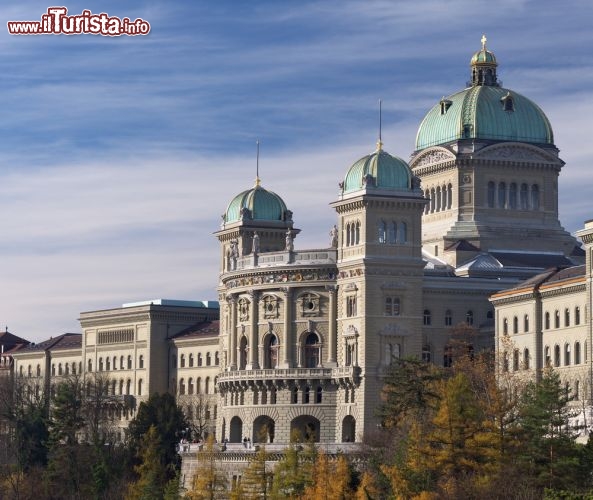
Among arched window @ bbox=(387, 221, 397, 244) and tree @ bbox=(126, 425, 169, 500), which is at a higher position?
arched window @ bbox=(387, 221, 397, 244)

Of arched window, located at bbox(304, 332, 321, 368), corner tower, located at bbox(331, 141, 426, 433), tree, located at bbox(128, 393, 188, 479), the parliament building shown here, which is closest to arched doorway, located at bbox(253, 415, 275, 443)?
the parliament building

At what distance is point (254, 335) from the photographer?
19388 cm

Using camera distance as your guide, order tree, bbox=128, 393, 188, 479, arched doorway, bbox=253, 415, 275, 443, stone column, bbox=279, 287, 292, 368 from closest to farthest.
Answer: arched doorway, bbox=253, 415, 275, 443, stone column, bbox=279, 287, 292, 368, tree, bbox=128, 393, 188, 479

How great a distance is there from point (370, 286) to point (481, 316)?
12574 millimetres

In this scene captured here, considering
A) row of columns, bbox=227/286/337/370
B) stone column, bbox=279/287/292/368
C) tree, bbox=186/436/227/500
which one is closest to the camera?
tree, bbox=186/436/227/500

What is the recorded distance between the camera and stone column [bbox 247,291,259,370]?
193 meters

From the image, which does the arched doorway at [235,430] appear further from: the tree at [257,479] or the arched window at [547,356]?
the arched window at [547,356]

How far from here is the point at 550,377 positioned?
140 m

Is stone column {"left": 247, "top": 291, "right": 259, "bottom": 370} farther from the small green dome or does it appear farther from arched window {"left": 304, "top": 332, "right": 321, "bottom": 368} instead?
the small green dome

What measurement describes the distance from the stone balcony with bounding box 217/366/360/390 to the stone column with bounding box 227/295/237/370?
47.1 inches

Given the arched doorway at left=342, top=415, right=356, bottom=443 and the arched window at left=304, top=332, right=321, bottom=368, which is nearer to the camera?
the arched doorway at left=342, top=415, right=356, bottom=443

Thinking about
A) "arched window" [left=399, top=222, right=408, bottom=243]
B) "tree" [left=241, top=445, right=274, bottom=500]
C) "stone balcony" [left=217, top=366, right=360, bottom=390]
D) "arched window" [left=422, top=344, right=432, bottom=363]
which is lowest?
"tree" [left=241, top=445, right=274, bottom=500]

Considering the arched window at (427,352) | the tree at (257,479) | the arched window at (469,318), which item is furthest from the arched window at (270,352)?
the tree at (257,479)

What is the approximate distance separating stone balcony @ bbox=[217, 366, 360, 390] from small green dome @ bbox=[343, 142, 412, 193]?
16100 millimetres
